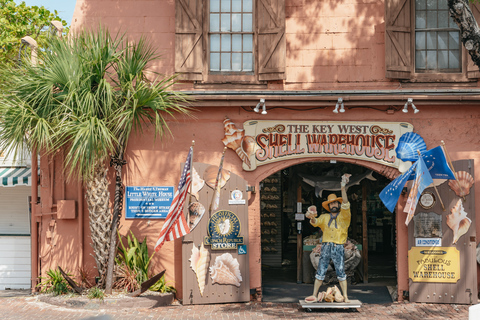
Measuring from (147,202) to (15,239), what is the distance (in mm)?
3531

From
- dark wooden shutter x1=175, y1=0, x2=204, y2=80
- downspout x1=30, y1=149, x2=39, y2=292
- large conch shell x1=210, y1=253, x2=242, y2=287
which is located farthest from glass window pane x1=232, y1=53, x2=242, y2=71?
downspout x1=30, y1=149, x2=39, y2=292

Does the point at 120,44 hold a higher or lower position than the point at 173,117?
higher

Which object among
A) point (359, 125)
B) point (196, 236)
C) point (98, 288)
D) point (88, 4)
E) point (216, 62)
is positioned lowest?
point (98, 288)

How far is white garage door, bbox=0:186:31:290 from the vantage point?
40.8ft

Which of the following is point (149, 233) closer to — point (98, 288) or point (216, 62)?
point (98, 288)

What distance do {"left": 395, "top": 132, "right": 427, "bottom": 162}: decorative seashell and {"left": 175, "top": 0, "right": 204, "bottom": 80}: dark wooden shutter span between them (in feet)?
13.1

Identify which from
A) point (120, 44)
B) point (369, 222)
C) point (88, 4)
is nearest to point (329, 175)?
point (369, 222)

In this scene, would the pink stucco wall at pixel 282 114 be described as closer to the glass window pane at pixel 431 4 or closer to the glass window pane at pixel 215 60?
the glass window pane at pixel 215 60

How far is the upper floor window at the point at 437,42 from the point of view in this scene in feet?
37.0

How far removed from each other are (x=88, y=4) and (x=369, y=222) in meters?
9.58

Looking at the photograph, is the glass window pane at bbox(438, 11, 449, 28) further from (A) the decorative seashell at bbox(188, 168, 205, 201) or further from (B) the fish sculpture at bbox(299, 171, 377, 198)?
(A) the decorative seashell at bbox(188, 168, 205, 201)

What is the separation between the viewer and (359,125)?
11016 mm

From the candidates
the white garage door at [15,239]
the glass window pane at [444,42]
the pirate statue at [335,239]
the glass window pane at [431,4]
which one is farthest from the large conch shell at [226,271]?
the glass window pane at [431,4]

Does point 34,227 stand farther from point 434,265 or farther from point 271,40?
point 434,265
